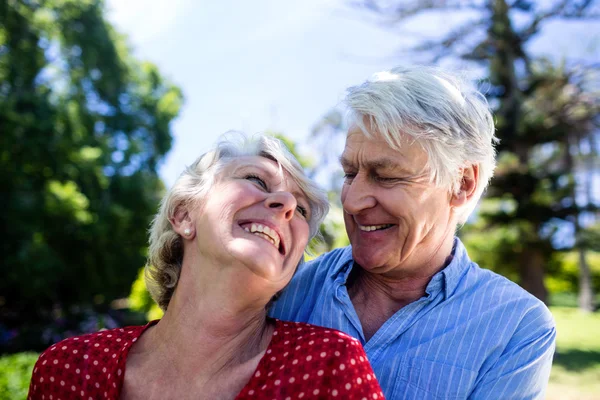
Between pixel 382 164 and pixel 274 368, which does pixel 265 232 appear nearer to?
pixel 274 368

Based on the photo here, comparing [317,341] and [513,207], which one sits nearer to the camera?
[317,341]

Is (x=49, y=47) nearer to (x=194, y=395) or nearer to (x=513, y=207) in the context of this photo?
(x=513, y=207)

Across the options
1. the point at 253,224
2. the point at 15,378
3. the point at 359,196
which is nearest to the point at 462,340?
the point at 359,196

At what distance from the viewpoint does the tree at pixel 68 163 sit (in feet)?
41.2

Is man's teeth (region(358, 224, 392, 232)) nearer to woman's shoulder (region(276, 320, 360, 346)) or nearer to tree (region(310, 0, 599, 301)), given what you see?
woman's shoulder (region(276, 320, 360, 346))

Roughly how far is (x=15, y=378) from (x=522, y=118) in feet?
38.3

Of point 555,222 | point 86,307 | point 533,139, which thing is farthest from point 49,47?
point 555,222

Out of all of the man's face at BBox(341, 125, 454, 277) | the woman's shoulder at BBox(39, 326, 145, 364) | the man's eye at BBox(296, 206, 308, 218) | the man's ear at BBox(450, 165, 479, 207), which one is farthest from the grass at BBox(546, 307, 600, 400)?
the woman's shoulder at BBox(39, 326, 145, 364)

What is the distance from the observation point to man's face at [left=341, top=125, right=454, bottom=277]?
6.88 ft

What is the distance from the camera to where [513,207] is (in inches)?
512

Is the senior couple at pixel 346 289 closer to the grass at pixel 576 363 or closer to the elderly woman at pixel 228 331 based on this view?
the elderly woman at pixel 228 331

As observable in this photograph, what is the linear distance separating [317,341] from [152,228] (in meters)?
0.98

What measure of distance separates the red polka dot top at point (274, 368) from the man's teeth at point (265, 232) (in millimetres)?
352

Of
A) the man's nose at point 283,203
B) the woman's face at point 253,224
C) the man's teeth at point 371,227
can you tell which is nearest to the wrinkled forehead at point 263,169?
the woman's face at point 253,224
